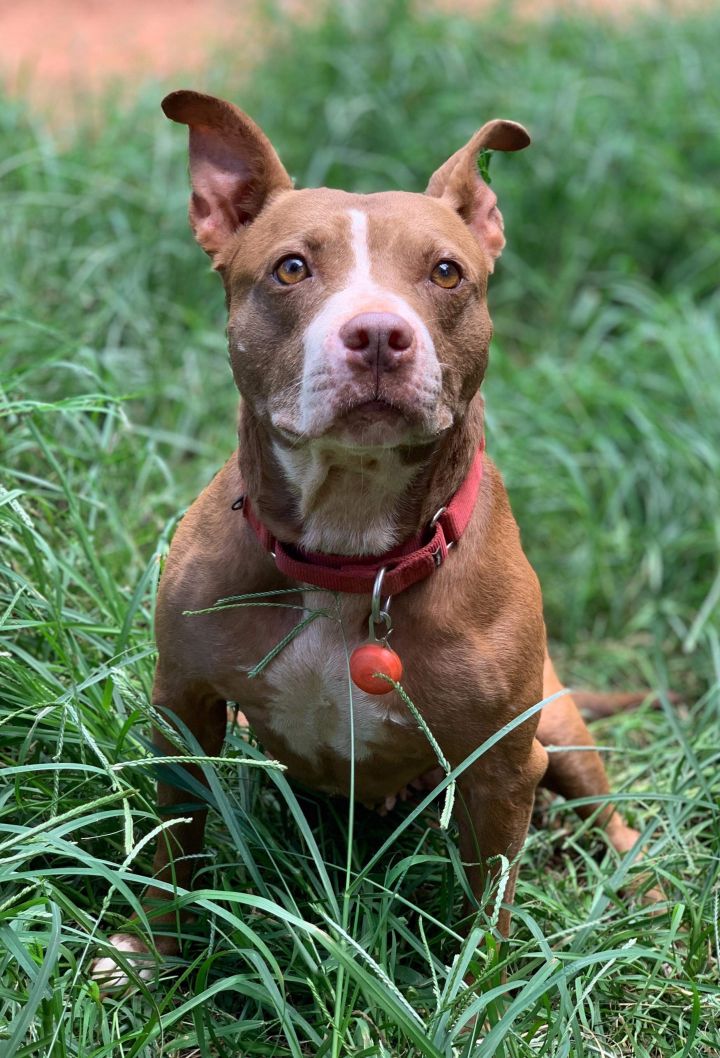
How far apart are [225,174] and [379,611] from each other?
3.44 ft

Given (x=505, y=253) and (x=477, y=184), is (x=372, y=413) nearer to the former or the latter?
(x=477, y=184)

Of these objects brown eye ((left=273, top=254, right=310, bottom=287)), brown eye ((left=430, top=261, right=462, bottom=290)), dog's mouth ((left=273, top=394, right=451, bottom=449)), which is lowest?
dog's mouth ((left=273, top=394, right=451, bottom=449))

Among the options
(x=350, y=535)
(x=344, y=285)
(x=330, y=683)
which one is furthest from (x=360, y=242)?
(x=330, y=683)

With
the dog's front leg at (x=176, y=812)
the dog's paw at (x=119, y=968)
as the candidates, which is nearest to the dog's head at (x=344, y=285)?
the dog's front leg at (x=176, y=812)

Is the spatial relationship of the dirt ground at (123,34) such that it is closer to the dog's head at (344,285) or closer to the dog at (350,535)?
the dog's head at (344,285)

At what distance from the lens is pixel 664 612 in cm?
489

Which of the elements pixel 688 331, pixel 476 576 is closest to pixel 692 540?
pixel 688 331

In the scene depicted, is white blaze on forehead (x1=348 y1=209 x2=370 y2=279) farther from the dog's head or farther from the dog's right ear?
the dog's right ear

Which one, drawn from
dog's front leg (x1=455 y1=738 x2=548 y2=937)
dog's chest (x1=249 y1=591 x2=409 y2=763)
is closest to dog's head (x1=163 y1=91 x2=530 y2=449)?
dog's chest (x1=249 y1=591 x2=409 y2=763)

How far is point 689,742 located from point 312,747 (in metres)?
1.24

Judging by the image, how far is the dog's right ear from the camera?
293cm

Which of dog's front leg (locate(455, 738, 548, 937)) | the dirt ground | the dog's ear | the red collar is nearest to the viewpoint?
the red collar

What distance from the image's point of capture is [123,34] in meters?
7.82

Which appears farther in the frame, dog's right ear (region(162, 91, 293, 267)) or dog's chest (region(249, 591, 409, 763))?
dog's right ear (region(162, 91, 293, 267))
